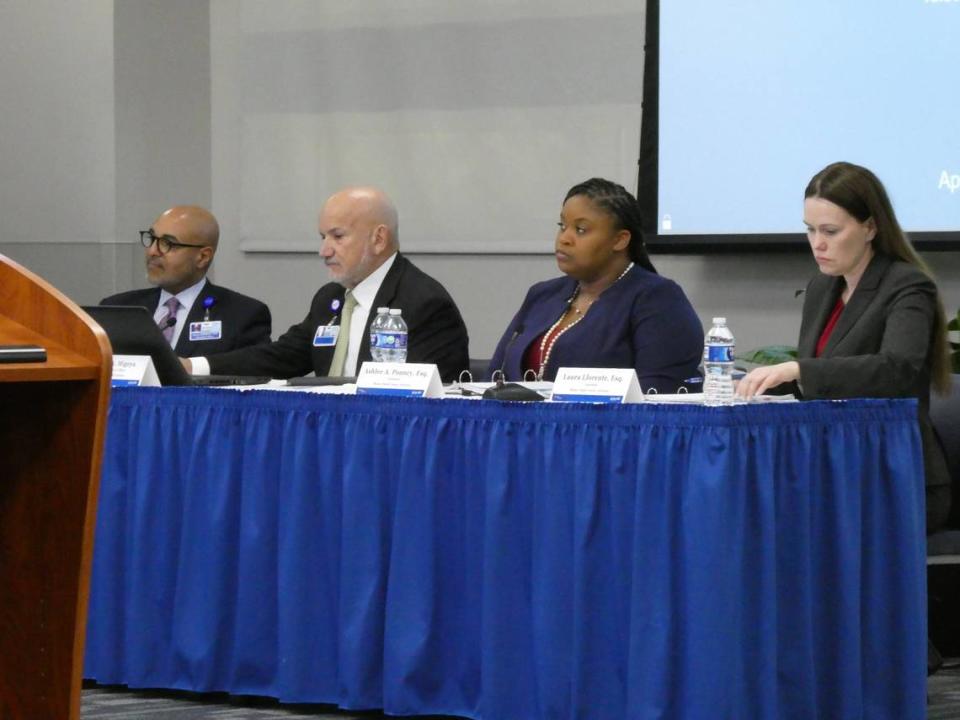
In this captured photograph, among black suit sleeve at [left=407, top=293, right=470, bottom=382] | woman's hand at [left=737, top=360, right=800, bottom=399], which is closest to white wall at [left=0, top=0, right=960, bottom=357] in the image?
black suit sleeve at [left=407, top=293, right=470, bottom=382]

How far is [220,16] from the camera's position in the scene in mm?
6992

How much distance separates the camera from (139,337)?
354 cm

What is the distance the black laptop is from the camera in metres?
3.51

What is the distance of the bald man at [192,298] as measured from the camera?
196 inches

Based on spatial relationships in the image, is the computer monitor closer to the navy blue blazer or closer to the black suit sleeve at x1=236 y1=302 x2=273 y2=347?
the navy blue blazer

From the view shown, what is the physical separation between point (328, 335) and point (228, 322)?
61 cm

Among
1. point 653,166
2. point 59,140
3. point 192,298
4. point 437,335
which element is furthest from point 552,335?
point 59,140

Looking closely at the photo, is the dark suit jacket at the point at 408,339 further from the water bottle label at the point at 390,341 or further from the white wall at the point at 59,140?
the white wall at the point at 59,140

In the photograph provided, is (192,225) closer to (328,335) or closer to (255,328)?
(255,328)

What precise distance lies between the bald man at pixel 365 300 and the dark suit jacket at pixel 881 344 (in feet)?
3.85

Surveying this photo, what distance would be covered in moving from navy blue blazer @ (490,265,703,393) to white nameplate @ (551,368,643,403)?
0.90 metres

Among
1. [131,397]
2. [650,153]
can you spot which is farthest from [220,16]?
[131,397]

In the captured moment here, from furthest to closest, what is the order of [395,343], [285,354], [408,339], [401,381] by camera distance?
[285,354]
[408,339]
[395,343]
[401,381]

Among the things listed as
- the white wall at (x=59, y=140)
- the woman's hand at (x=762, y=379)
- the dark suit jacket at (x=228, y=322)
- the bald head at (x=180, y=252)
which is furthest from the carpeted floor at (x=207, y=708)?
the white wall at (x=59, y=140)
